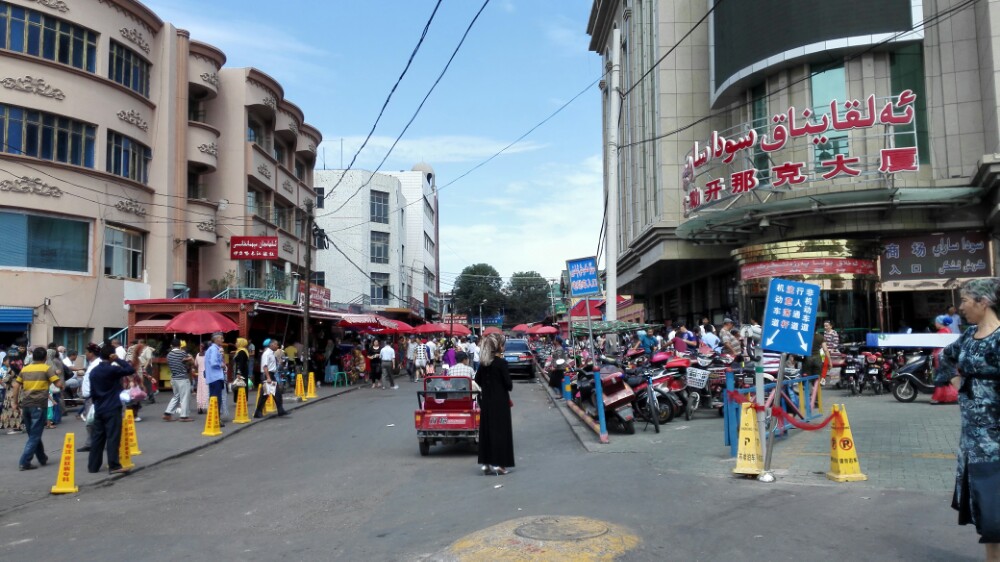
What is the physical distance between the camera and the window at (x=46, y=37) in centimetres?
2378

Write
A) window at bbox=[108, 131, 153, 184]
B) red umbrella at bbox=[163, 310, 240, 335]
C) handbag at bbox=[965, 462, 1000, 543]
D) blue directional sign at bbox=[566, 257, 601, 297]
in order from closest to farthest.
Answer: handbag at bbox=[965, 462, 1000, 543], blue directional sign at bbox=[566, 257, 601, 297], red umbrella at bbox=[163, 310, 240, 335], window at bbox=[108, 131, 153, 184]

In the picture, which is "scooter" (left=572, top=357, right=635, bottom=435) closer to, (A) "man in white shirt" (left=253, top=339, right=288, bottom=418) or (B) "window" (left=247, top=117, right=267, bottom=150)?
(A) "man in white shirt" (left=253, top=339, right=288, bottom=418)

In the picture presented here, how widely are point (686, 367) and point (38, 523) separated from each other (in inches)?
419

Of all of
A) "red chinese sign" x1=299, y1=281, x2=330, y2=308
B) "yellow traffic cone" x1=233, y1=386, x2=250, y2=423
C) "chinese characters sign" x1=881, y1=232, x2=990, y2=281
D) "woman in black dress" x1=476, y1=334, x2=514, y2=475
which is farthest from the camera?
"red chinese sign" x1=299, y1=281, x2=330, y2=308

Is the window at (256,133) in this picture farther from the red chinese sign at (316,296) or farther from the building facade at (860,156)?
the building facade at (860,156)

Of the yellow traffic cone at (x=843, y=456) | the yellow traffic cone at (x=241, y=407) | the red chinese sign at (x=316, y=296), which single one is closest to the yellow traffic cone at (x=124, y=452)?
the yellow traffic cone at (x=241, y=407)

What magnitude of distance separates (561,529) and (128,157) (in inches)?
1045

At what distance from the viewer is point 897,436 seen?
1094 centimetres

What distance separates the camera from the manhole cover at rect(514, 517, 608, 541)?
6.05 m

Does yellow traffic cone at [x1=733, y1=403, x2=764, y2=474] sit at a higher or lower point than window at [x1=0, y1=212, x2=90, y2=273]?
lower

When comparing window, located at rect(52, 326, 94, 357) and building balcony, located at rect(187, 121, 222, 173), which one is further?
building balcony, located at rect(187, 121, 222, 173)

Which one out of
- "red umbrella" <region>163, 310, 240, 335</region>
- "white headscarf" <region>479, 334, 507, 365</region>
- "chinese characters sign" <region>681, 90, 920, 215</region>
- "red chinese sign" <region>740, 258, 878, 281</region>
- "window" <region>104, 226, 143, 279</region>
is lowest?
"white headscarf" <region>479, 334, 507, 365</region>

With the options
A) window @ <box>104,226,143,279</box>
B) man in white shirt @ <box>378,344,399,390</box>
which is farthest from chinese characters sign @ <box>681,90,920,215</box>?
window @ <box>104,226,143,279</box>

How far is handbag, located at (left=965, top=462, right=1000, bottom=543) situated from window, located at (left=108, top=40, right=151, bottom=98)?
28845 mm
